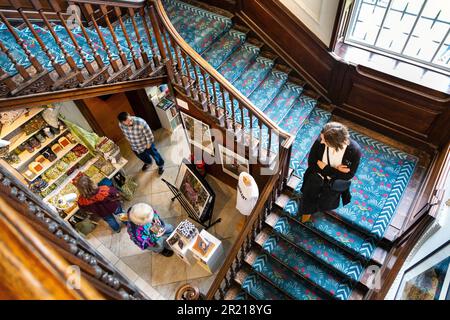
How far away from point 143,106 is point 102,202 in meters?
2.17

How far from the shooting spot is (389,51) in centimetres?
395

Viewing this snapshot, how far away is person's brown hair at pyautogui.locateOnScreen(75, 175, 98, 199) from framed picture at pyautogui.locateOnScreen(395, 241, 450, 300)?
377cm

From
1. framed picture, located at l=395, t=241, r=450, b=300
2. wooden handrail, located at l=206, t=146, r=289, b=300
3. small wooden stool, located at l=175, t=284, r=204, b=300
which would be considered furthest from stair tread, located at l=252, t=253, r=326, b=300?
framed picture, located at l=395, t=241, r=450, b=300

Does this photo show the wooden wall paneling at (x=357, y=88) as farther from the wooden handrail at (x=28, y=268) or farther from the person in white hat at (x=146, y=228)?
the wooden handrail at (x=28, y=268)

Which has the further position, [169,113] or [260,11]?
[169,113]

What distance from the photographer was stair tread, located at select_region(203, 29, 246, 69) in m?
4.82

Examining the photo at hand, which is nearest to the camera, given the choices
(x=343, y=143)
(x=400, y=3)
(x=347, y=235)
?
(x=343, y=143)

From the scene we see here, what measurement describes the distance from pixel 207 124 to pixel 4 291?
376 centimetres

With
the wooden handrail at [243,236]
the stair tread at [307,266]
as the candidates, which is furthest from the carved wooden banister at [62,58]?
the stair tread at [307,266]

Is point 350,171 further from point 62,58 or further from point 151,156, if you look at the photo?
point 151,156

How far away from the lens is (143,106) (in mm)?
5934

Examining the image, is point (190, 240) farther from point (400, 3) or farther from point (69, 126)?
point (400, 3)

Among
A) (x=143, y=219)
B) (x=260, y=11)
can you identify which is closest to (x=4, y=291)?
(x=143, y=219)

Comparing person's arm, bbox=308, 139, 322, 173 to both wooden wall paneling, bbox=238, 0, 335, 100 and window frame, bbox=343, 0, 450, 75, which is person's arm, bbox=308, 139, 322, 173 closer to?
wooden wall paneling, bbox=238, 0, 335, 100
